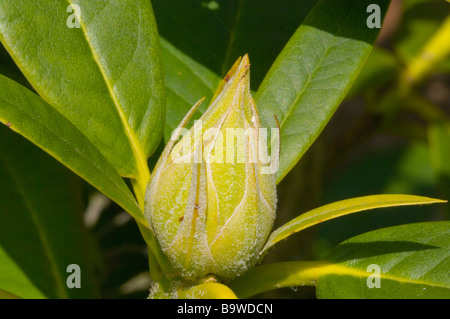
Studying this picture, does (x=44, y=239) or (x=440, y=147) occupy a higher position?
(x=440, y=147)

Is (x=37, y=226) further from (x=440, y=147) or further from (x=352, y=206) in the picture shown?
(x=440, y=147)

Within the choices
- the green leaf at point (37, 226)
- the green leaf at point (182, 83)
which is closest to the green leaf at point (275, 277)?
the green leaf at point (182, 83)

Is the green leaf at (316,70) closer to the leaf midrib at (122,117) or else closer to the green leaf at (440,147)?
the leaf midrib at (122,117)

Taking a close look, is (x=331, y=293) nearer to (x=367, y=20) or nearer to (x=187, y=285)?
(x=187, y=285)

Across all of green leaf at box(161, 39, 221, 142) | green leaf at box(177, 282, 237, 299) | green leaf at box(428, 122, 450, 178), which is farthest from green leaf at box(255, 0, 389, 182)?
green leaf at box(428, 122, 450, 178)

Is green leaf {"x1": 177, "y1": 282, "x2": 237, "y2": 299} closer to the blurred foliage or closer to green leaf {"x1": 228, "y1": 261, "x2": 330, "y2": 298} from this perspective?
green leaf {"x1": 228, "y1": 261, "x2": 330, "y2": 298}

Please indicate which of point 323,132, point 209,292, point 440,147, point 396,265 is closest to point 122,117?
point 209,292
